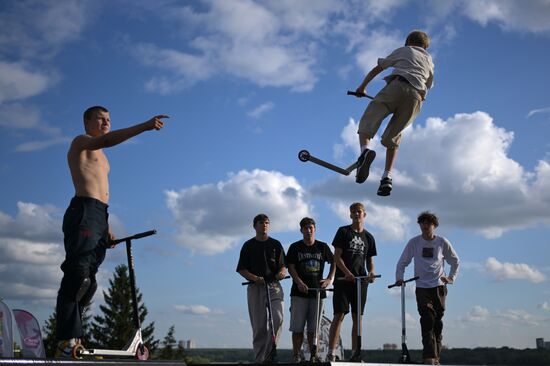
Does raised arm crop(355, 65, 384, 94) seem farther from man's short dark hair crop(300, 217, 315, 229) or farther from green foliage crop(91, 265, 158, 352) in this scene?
green foliage crop(91, 265, 158, 352)

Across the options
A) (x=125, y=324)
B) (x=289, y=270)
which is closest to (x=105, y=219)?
(x=289, y=270)

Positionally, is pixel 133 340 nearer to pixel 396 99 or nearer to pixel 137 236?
pixel 137 236

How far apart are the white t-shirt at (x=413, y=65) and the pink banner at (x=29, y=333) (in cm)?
429

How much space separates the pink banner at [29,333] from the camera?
445 cm

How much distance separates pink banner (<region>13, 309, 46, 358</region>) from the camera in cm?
445

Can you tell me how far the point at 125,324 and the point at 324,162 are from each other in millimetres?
67435

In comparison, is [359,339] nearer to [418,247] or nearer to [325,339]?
[325,339]

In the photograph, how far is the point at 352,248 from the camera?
337 inches

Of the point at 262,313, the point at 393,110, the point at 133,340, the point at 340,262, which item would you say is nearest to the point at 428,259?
the point at 340,262

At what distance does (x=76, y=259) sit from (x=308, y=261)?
4.22 metres

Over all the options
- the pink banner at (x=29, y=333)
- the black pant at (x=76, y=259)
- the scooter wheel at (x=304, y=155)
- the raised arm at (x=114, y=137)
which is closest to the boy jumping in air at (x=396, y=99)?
the scooter wheel at (x=304, y=155)

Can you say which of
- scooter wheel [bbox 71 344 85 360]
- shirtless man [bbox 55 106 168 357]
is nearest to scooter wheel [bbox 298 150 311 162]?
shirtless man [bbox 55 106 168 357]

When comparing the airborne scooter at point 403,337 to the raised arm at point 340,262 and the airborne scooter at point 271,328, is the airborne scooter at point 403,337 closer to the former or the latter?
the raised arm at point 340,262

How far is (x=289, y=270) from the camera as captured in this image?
8.59 meters
